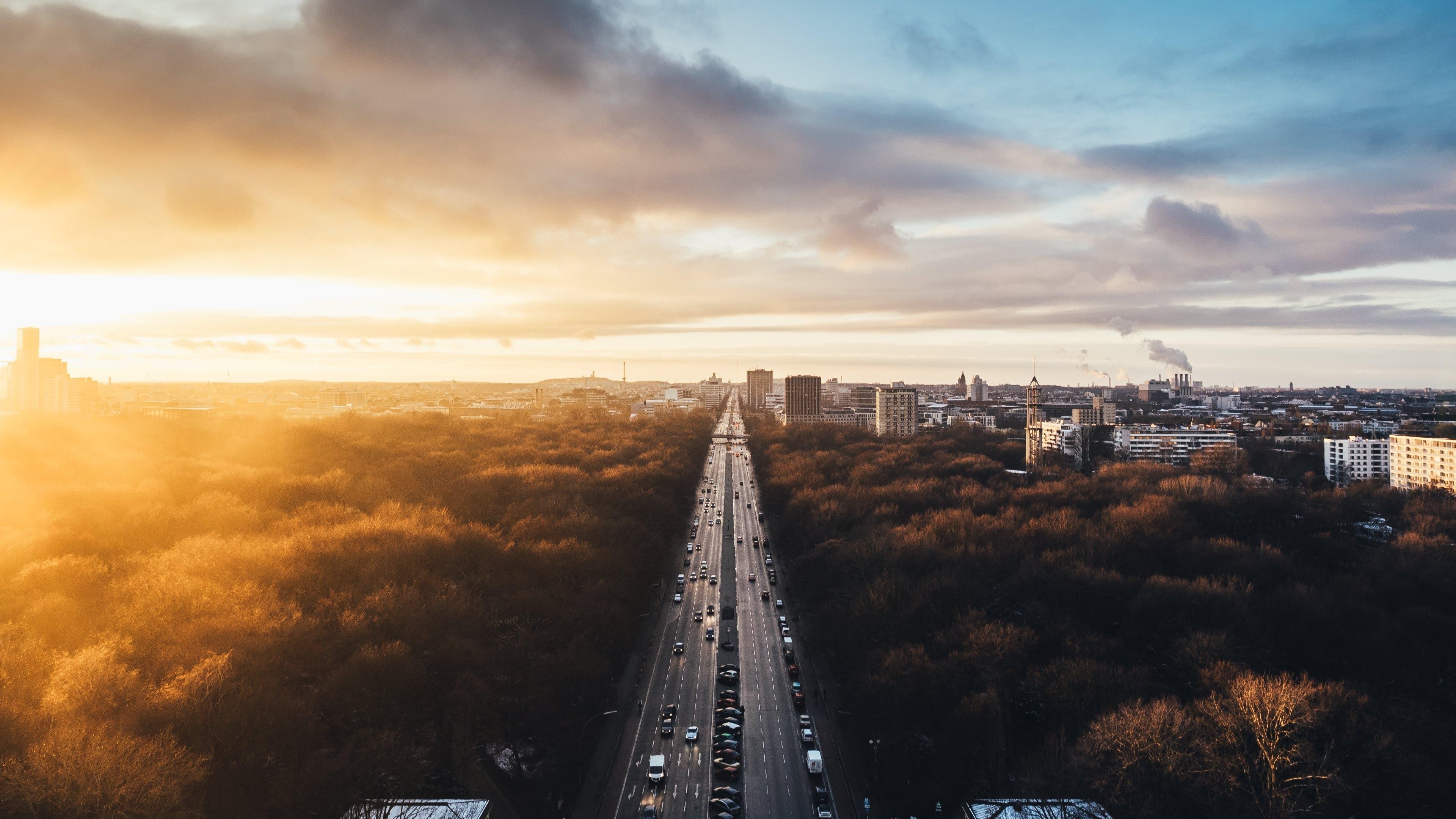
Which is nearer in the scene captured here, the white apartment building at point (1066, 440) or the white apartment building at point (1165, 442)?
the white apartment building at point (1066, 440)

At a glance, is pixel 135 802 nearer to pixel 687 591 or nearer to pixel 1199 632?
pixel 1199 632

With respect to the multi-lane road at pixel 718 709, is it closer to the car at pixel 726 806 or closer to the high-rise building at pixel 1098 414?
the car at pixel 726 806

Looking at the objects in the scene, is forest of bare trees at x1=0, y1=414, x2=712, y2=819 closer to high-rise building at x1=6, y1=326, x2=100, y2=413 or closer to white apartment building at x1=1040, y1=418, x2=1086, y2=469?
high-rise building at x1=6, y1=326, x2=100, y2=413

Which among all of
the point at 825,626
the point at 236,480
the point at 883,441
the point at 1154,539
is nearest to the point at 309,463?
the point at 236,480

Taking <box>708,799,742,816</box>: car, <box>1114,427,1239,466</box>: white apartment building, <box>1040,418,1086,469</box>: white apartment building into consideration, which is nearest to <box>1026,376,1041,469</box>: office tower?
<box>1040,418,1086,469</box>: white apartment building

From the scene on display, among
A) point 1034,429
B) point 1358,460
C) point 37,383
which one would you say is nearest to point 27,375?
point 37,383

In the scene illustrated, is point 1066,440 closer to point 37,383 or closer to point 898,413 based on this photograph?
point 898,413

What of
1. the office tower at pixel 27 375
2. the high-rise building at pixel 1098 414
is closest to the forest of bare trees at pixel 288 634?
the office tower at pixel 27 375
